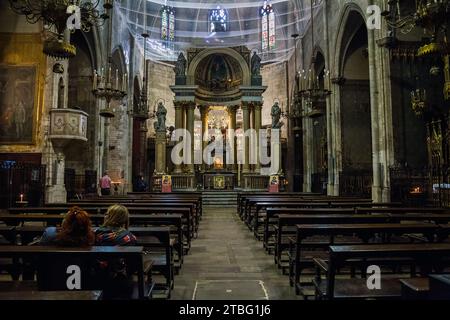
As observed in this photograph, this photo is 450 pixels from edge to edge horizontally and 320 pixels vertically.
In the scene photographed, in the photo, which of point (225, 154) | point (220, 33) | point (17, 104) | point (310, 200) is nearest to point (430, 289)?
point (310, 200)

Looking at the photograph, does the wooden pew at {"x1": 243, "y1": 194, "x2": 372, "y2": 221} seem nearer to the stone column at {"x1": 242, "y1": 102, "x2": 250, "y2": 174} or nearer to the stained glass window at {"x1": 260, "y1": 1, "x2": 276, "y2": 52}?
the stone column at {"x1": 242, "y1": 102, "x2": 250, "y2": 174}

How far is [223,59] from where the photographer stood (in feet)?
81.1

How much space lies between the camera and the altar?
21.0 metres

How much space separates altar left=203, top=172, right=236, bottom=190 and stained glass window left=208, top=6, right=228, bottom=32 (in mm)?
14635

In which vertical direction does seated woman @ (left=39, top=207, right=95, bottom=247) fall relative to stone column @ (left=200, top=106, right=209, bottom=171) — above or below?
below

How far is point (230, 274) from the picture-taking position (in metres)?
4.56

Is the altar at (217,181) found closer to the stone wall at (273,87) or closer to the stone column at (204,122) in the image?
the stone column at (204,122)

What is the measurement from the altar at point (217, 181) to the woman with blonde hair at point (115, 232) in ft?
58.6

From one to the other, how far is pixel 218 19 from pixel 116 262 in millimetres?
29530

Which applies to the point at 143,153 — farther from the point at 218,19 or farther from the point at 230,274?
the point at 230,274

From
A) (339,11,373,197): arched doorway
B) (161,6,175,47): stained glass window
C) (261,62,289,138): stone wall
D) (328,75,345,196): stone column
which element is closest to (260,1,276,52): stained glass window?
(261,62,289,138): stone wall

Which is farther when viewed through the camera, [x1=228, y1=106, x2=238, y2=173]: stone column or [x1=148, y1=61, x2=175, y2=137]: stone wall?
[x1=148, y1=61, x2=175, y2=137]: stone wall

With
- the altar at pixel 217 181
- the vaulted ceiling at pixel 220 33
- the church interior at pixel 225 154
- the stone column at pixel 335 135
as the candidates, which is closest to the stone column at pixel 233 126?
the church interior at pixel 225 154
